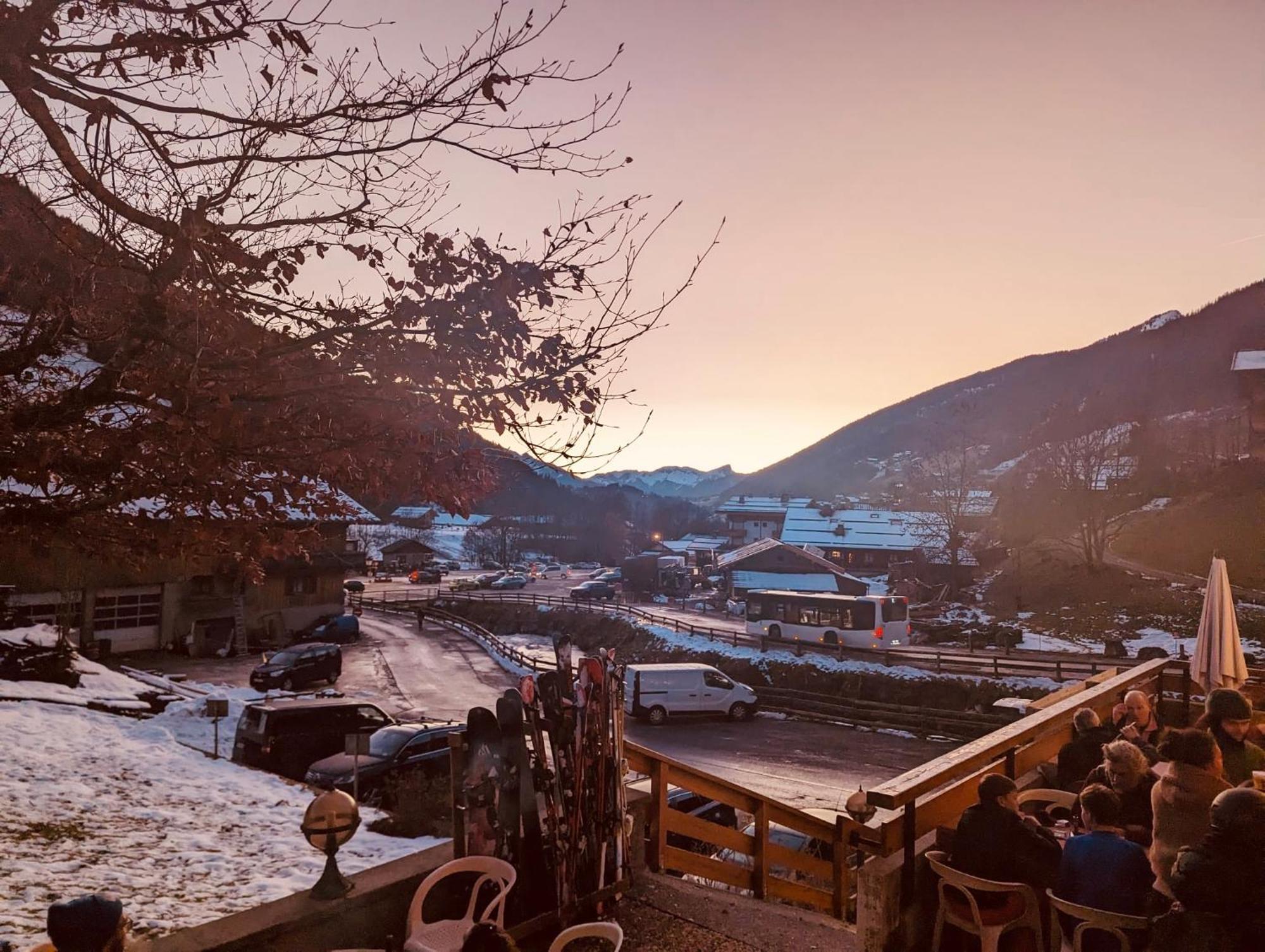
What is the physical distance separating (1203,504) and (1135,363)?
147980 millimetres

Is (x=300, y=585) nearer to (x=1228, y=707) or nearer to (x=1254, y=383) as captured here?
(x=1228, y=707)

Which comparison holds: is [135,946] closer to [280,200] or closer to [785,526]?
[280,200]

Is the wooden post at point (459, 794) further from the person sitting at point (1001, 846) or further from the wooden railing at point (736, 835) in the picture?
the person sitting at point (1001, 846)

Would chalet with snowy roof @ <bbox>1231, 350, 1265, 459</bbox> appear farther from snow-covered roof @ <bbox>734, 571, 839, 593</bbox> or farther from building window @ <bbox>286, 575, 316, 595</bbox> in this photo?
building window @ <bbox>286, 575, 316, 595</bbox>

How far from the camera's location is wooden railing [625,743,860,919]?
20.1 ft

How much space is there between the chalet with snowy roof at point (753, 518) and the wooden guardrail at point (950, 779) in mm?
84517

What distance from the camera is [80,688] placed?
1617 centimetres

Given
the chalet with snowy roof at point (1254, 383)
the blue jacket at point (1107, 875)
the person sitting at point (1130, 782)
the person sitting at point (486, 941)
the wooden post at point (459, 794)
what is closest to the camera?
the person sitting at point (486, 941)

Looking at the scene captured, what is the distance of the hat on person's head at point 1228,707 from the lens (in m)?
6.07

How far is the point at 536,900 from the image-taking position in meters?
5.17

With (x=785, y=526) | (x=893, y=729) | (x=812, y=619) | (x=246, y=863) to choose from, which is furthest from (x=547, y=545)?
(x=246, y=863)

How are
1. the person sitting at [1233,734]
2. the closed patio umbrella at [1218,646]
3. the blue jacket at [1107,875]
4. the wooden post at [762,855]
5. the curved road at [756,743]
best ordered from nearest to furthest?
the blue jacket at [1107,875] < the person sitting at [1233,734] < the wooden post at [762,855] < the closed patio umbrella at [1218,646] < the curved road at [756,743]

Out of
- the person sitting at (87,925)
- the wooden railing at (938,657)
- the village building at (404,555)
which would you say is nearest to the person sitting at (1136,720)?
the person sitting at (87,925)

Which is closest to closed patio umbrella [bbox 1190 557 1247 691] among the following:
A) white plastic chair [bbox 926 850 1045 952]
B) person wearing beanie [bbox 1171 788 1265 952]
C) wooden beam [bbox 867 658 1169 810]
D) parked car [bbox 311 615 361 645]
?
wooden beam [bbox 867 658 1169 810]
